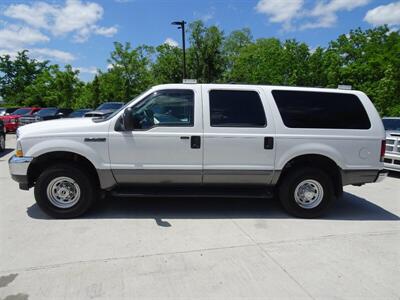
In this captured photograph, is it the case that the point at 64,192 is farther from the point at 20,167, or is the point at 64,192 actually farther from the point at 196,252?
the point at 196,252

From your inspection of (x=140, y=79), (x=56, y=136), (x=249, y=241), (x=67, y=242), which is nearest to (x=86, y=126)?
(x=56, y=136)

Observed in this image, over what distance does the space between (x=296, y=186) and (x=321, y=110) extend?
1.24 m

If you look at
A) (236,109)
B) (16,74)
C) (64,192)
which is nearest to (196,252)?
(236,109)

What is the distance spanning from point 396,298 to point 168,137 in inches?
128

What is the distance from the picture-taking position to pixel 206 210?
536 cm

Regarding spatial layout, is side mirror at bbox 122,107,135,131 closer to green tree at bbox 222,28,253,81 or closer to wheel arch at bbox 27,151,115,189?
wheel arch at bbox 27,151,115,189

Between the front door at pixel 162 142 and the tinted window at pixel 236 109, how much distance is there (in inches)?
9.5

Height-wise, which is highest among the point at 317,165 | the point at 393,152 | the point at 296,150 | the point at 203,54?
the point at 203,54

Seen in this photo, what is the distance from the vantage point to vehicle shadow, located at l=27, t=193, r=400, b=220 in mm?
5060

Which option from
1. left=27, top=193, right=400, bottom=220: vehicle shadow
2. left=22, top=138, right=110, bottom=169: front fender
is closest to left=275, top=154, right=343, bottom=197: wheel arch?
left=27, top=193, right=400, bottom=220: vehicle shadow

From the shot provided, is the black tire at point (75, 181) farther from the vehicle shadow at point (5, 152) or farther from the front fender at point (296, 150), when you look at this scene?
the vehicle shadow at point (5, 152)

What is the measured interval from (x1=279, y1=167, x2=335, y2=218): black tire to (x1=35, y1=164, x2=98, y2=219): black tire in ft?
9.66

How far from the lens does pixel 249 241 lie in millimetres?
4168

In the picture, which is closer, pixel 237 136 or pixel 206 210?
pixel 237 136
